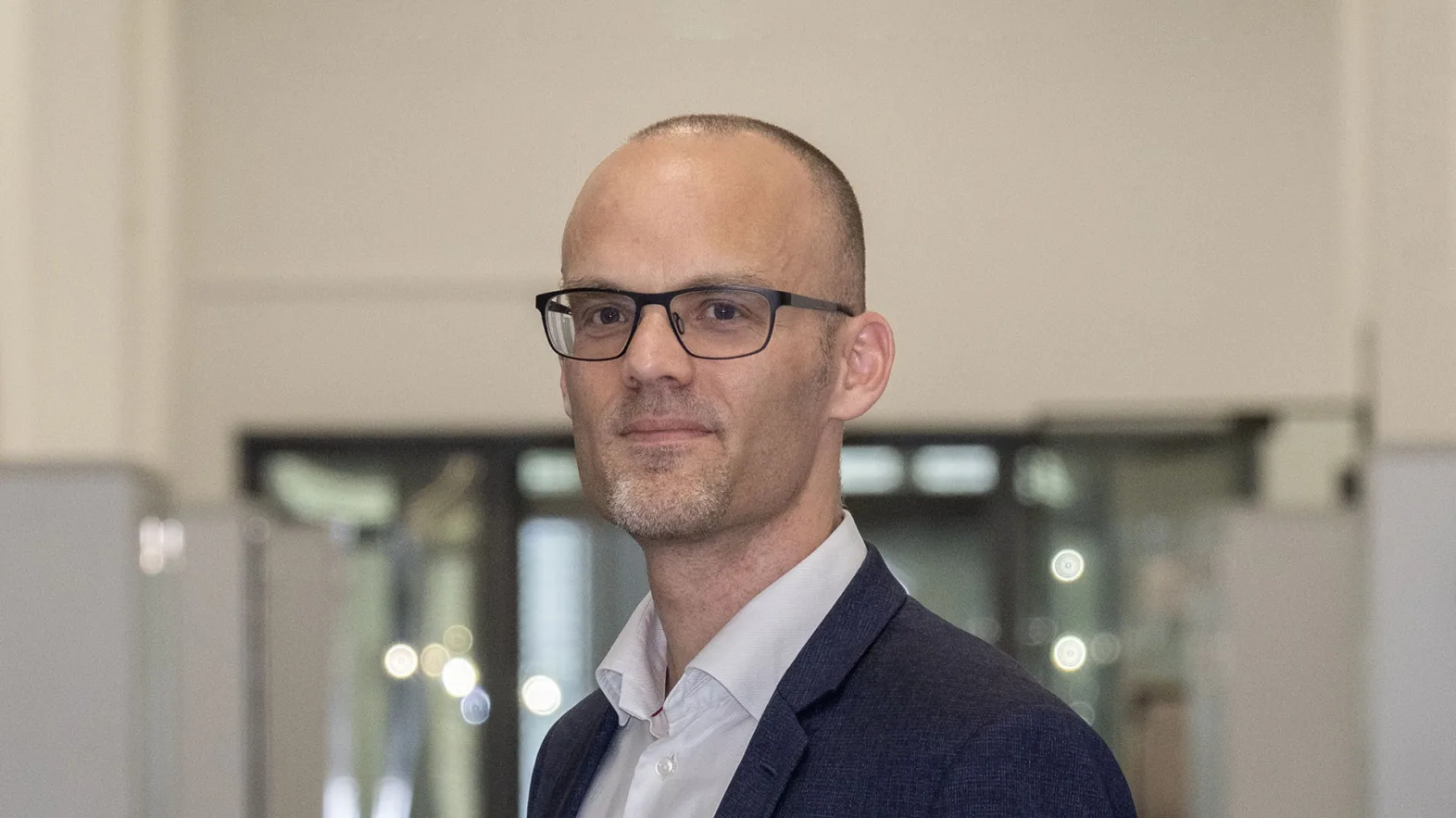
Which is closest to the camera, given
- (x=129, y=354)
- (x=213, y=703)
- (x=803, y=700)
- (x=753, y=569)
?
(x=803, y=700)

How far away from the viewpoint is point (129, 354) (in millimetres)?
5184

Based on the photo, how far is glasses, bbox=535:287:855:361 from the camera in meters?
1.33

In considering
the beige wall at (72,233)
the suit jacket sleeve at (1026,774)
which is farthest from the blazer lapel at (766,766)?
the beige wall at (72,233)

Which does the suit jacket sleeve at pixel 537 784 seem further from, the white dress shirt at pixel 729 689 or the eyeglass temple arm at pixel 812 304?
the eyeglass temple arm at pixel 812 304

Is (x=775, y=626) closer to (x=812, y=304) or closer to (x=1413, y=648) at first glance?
(x=812, y=304)

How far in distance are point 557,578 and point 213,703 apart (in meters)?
3.84

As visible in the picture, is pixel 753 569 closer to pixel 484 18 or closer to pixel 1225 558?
pixel 1225 558

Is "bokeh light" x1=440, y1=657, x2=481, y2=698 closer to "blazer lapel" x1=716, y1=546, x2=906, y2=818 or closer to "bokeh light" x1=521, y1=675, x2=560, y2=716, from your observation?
"bokeh light" x1=521, y1=675, x2=560, y2=716

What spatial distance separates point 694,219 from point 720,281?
58 mm

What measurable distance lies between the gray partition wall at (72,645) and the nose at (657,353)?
757 millimetres

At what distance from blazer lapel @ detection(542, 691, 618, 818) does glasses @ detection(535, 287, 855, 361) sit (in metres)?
0.34

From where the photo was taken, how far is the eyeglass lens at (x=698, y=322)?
1332 millimetres

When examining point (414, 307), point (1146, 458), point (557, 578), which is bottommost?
point (557, 578)

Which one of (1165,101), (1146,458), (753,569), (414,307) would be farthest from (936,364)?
(753,569)
